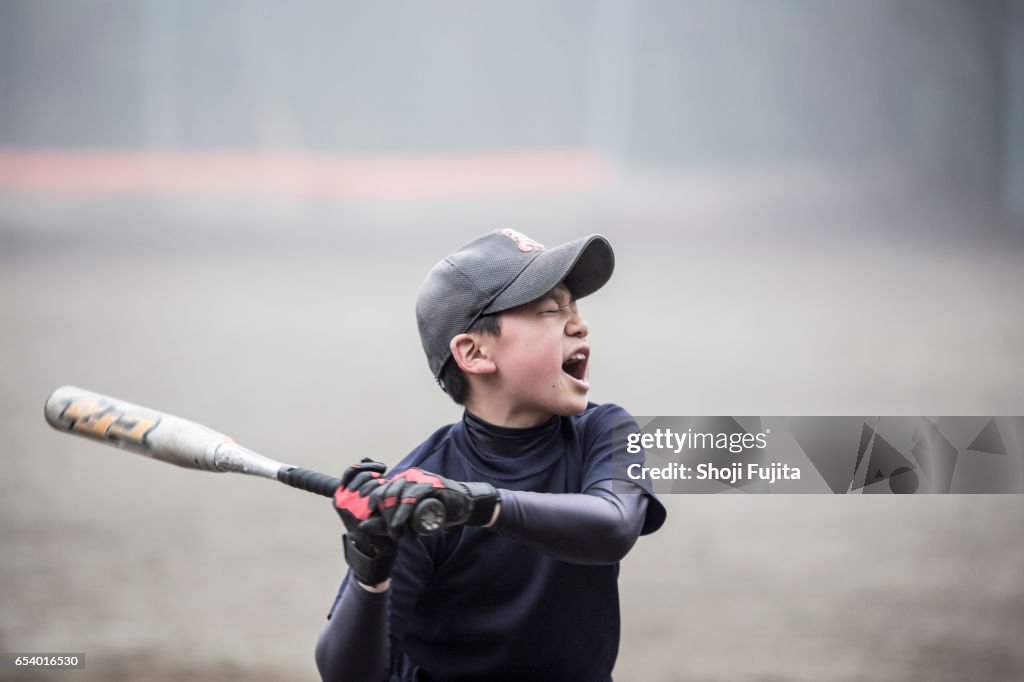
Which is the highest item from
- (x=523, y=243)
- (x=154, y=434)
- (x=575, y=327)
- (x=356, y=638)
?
(x=523, y=243)

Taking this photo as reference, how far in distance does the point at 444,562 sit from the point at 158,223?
5094 millimetres

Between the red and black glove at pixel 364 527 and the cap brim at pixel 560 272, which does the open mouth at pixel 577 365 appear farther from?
the red and black glove at pixel 364 527

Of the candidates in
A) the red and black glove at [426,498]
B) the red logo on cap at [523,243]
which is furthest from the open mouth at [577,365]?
the red and black glove at [426,498]

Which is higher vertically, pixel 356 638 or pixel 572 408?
pixel 572 408

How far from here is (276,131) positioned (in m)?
5.45

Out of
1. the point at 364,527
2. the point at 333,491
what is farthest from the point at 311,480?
the point at 364,527

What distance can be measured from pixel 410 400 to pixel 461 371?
141 inches

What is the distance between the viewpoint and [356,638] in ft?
3.85

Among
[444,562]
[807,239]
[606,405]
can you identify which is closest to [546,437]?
[606,405]

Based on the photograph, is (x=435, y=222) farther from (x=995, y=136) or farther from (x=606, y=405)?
(x=606, y=405)

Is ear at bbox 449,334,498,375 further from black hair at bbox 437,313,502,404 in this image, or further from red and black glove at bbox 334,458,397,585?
red and black glove at bbox 334,458,397,585

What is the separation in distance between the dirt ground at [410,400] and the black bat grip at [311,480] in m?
1.77

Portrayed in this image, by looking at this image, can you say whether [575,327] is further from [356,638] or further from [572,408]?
[356,638]

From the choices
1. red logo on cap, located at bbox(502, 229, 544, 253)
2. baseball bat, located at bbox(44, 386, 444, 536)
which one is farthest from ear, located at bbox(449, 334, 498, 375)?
baseball bat, located at bbox(44, 386, 444, 536)
